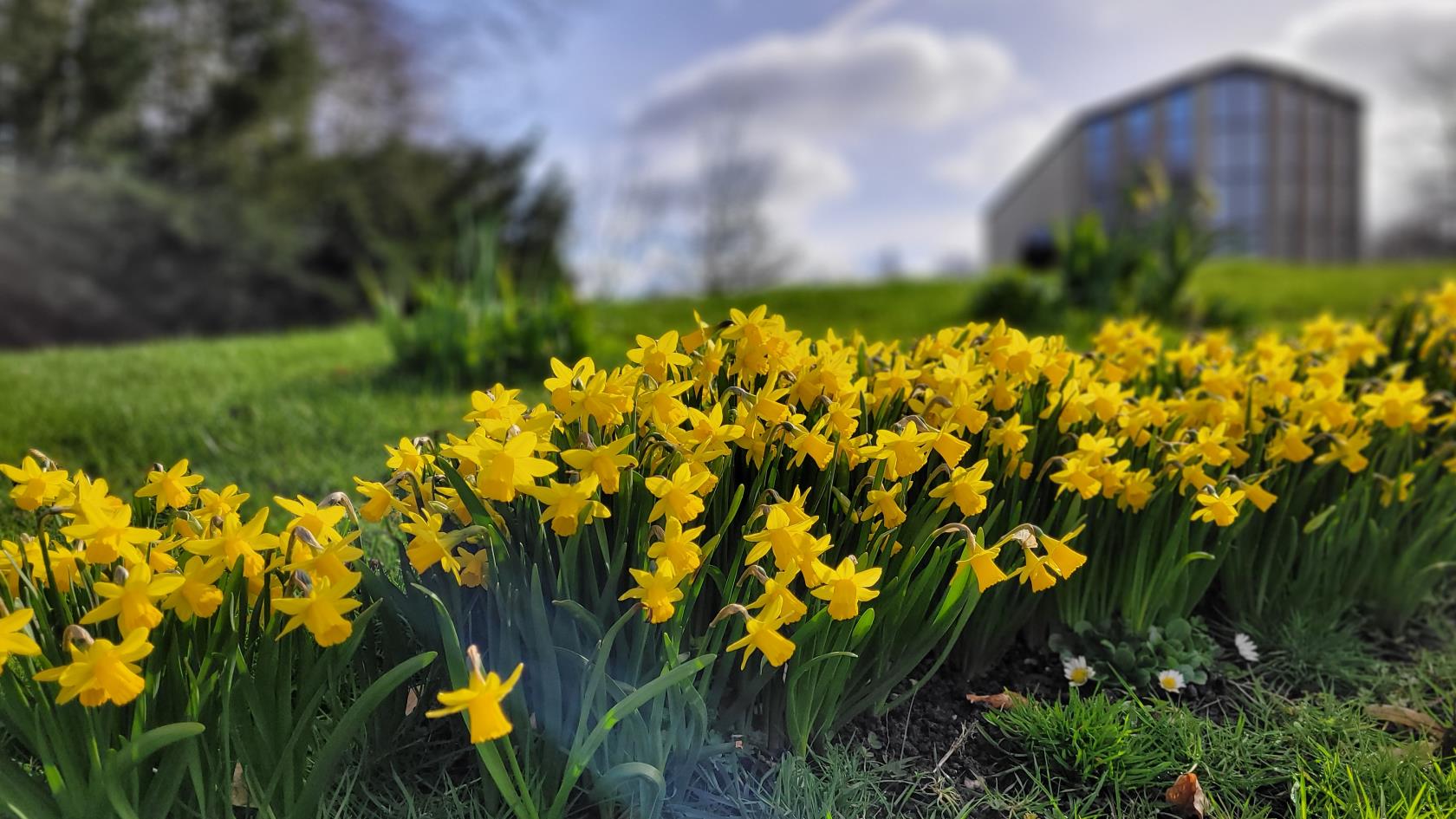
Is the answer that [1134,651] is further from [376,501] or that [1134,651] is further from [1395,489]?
[376,501]

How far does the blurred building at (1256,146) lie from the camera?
175 feet

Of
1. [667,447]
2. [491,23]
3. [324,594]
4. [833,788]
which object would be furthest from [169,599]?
[491,23]

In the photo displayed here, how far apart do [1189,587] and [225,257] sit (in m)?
11.8

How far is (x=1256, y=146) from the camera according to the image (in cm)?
5384

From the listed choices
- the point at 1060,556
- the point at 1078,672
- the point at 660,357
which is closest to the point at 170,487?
the point at 660,357

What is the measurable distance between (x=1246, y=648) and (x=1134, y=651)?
0.37 meters

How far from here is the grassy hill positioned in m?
3.52

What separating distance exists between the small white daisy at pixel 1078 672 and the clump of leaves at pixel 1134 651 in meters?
0.02

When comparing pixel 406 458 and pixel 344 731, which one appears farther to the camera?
pixel 406 458

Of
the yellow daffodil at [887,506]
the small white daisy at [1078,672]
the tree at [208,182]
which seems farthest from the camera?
the tree at [208,182]

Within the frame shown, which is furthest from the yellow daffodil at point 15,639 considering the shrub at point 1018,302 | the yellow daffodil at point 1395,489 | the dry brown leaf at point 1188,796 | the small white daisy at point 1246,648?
the shrub at point 1018,302

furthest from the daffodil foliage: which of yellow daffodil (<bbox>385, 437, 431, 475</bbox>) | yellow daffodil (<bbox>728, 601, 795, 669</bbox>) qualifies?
yellow daffodil (<bbox>728, 601, 795, 669</bbox>)

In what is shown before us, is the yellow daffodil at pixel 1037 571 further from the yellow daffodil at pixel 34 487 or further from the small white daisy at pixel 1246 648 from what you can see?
the yellow daffodil at pixel 34 487

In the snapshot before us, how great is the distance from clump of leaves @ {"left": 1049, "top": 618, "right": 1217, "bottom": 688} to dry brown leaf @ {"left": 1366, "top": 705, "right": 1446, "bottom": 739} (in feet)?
1.22
